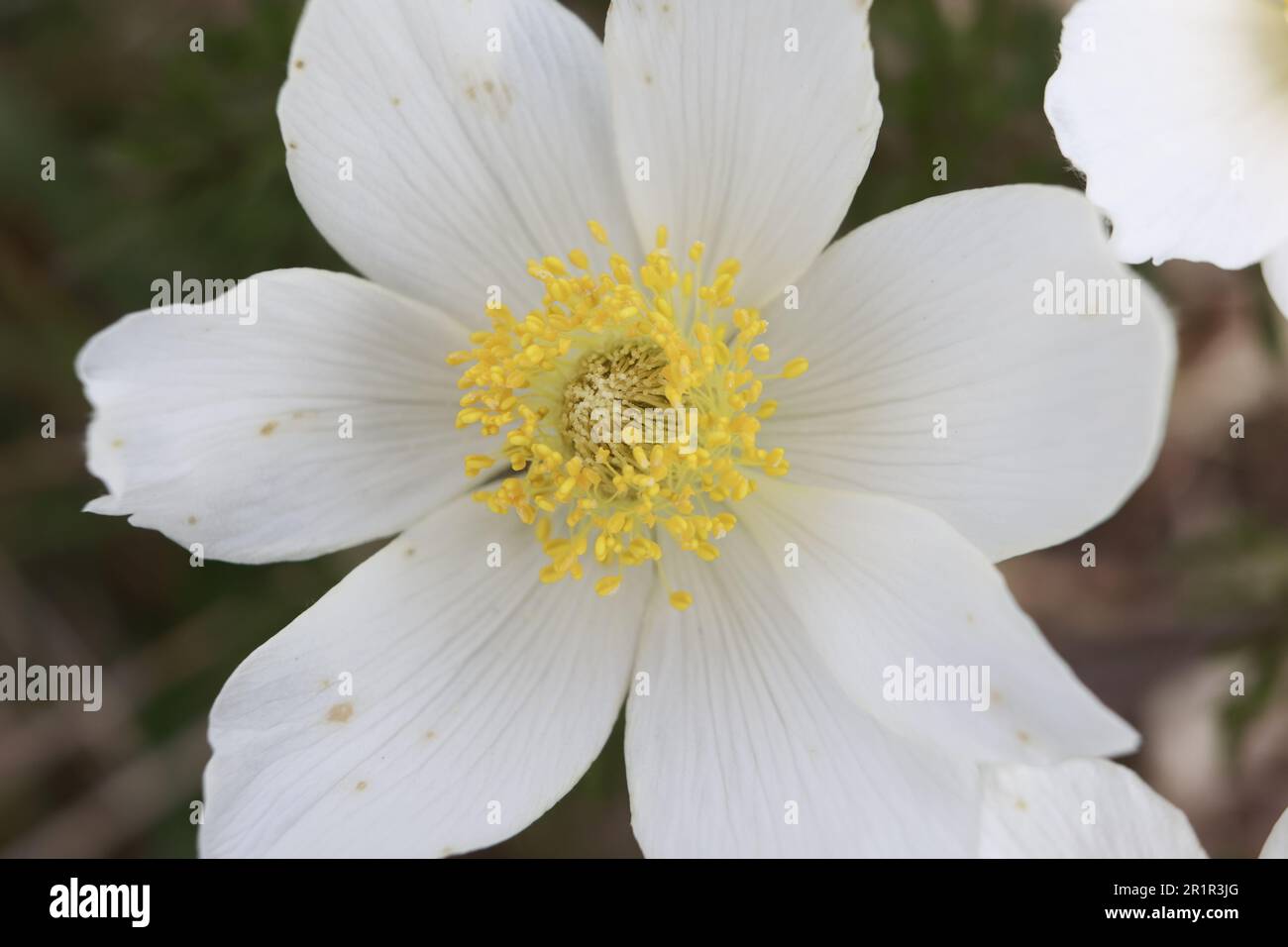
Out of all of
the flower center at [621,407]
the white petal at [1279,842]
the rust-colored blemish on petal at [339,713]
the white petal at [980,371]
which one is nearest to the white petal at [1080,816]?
the white petal at [1279,842]

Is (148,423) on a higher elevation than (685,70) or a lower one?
lower

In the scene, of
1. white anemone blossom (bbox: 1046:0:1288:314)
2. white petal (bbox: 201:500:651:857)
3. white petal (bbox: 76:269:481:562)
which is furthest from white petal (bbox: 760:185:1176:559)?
white petal (bbox: 76:269:481:562)

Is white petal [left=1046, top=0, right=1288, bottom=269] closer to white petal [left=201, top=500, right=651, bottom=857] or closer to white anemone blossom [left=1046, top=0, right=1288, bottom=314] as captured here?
white anemone blossom [left=1046, top=0, right=1288, bottom=314]

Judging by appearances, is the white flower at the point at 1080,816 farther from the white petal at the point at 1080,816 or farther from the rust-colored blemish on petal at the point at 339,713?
the rust-colored blemish on petal at the point at 339,713

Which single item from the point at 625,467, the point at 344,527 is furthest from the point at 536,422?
the point at 344,527

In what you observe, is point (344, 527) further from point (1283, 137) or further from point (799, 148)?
point (1283, 137)

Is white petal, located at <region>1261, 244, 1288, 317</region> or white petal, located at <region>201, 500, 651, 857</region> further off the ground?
white petal, located at <region>1261, 244, 1288, 317</region>
